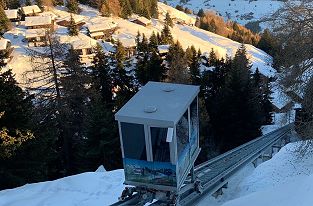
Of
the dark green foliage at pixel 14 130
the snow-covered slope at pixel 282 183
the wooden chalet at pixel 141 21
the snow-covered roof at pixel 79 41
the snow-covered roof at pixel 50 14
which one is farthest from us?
the wooden chalet at pixel 141 21

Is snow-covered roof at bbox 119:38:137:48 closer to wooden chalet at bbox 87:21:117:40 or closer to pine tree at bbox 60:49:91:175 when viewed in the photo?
wooden chalet at bbox 87:21:117:40

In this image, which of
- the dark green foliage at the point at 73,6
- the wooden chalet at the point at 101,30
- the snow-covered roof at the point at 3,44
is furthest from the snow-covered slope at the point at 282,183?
the dark green foliage at the point at 73,6

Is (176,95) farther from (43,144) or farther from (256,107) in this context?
(256,107)

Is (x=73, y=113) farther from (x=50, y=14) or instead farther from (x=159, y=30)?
(x=159, y=30)

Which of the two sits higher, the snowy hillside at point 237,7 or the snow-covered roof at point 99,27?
the snow-covered roof at point 99,27

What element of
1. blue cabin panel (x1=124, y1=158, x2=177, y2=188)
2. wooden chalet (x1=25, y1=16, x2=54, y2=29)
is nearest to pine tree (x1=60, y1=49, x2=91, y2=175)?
blue cabin panel (x1=124, y1=158, x2=177, y2=188)

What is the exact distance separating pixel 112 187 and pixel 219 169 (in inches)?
137

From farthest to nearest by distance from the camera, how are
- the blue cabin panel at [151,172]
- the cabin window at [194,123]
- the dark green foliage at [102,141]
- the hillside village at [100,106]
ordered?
the dark green foliage at [102,141] → the hillside village at [100,106] → the cabin window at [194,123] → the blue cabin panel at [151,172]

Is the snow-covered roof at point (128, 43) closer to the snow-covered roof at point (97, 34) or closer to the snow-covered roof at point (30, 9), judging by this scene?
the snow-covered roof at point (97, 34)

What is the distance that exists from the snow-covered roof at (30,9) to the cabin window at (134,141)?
61146 mm

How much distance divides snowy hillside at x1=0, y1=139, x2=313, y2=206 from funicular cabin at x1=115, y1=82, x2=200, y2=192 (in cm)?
246

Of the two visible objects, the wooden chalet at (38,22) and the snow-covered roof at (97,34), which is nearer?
the wooden chalet at (38,22)

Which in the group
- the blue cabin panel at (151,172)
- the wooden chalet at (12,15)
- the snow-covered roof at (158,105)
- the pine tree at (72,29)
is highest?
the snow-covered roof at (158,105)

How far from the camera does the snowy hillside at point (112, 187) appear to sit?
1082 centimetres
